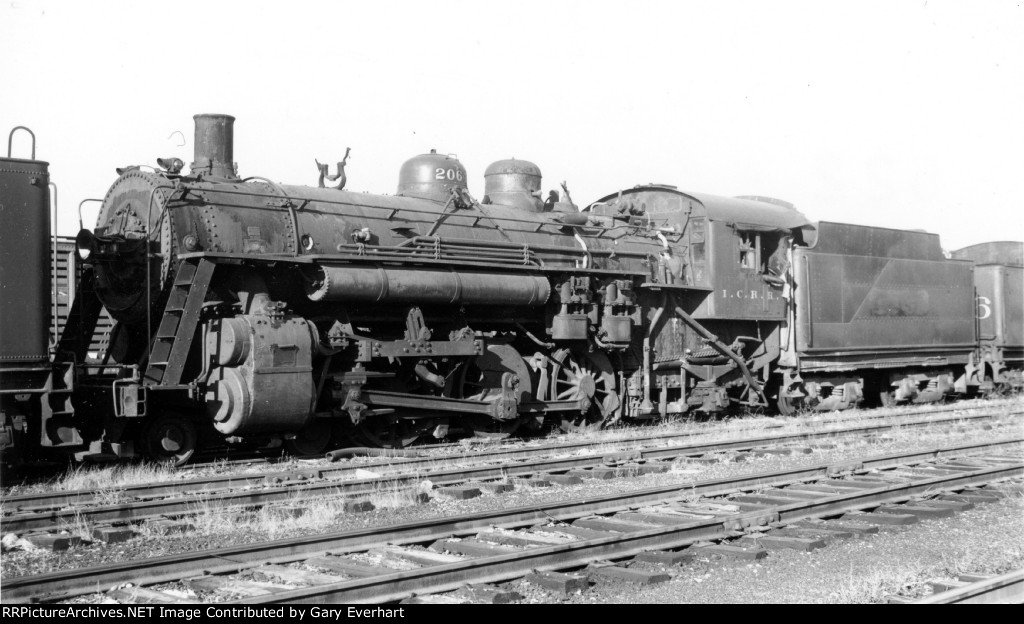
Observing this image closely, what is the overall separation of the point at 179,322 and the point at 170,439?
1.33 m

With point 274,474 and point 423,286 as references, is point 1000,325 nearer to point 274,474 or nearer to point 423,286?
point 423,286

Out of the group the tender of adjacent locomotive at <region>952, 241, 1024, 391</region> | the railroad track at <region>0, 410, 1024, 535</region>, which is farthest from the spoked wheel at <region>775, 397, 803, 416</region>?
the tender of adjacent locomotive at <region>952, 241, 1024, 391</region>

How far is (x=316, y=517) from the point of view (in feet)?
24.2

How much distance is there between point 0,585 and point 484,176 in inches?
411

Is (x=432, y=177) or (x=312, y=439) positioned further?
(x=432, y=177)

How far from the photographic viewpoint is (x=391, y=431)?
1200 cm

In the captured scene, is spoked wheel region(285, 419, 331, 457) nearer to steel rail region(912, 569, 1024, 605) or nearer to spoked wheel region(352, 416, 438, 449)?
spoked wheel region(352, 416, 438, 449)

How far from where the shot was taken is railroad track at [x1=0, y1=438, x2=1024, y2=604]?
5.33 meters

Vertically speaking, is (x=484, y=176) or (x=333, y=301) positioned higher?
(x=484, y=176)

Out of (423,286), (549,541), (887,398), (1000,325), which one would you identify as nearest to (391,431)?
(423,286)

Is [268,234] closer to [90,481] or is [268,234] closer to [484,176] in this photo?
[90,481]

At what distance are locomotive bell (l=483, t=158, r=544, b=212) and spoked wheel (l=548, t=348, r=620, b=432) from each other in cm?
221

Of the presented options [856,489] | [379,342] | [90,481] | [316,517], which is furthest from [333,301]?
[856,489]

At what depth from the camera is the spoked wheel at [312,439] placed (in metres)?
11.2
